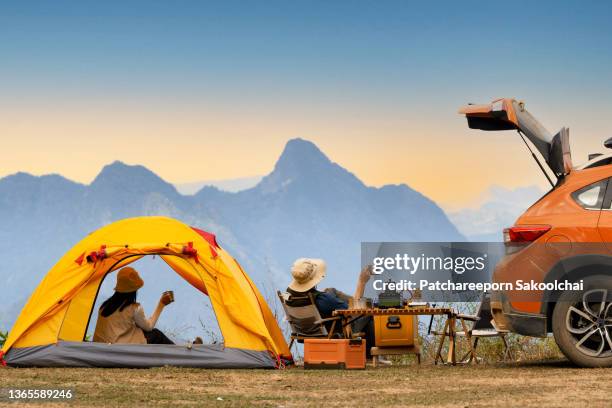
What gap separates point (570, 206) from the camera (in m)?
10.9

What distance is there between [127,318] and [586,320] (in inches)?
195

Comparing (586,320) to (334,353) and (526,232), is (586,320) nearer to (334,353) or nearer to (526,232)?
(526,232)

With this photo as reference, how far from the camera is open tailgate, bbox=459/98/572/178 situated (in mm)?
11438

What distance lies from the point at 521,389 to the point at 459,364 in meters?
2.88

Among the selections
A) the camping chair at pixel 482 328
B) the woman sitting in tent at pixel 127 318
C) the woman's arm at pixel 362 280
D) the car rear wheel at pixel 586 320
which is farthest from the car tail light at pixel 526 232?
the woman sitting in tent at pixel 127 318

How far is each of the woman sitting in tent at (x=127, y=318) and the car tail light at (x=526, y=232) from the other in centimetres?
381

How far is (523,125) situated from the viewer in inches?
472

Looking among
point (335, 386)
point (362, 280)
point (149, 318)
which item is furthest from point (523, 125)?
point (149, 318)

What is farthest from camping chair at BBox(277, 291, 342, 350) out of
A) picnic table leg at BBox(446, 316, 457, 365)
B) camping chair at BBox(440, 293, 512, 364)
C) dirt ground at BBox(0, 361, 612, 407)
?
camping chair at BBox(440, 293, 512, 364)

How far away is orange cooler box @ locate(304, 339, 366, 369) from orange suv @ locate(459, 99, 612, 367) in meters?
1.65

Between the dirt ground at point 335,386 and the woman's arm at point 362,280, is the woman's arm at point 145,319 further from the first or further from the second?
the woman's arm at point 362,280

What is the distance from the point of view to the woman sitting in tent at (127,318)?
1241 cm

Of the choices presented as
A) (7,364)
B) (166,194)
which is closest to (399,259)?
(7,364)

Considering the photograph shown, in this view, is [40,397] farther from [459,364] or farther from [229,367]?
[459,364]
